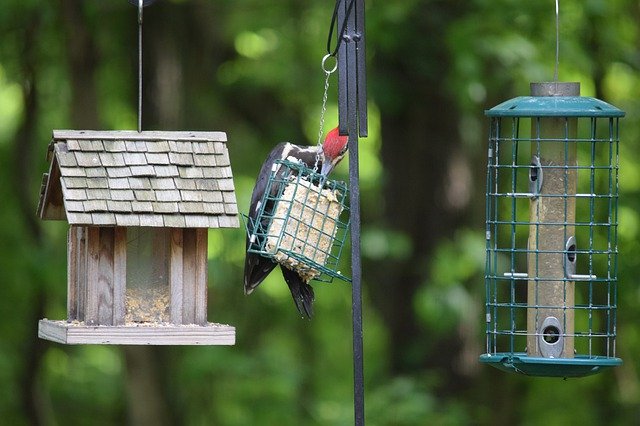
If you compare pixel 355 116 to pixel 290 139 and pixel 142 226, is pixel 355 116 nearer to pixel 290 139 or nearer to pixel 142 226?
pixel 142 226

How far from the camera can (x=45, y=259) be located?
10031 mm

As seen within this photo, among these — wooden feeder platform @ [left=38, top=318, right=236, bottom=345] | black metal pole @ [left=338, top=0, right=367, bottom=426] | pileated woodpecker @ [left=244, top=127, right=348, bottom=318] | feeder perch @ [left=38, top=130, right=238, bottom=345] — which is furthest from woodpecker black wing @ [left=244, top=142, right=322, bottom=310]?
black metal pole @ [left=338, top=0, right=367, bottom=426]

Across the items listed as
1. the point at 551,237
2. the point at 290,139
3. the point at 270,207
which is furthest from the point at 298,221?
the point at 290,139

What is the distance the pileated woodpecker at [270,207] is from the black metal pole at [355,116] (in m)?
0.61

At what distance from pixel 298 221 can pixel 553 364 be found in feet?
3.70

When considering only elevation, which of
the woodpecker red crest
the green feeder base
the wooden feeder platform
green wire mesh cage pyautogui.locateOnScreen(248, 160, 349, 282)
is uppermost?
the woodpecker red crest

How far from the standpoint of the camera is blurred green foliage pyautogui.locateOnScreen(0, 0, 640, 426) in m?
9.17

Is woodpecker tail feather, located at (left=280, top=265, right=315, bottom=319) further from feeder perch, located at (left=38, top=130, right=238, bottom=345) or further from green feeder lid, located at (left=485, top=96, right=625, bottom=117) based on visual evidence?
green feeder lid, located at (left=485, top=96, right=625, bottom=117)

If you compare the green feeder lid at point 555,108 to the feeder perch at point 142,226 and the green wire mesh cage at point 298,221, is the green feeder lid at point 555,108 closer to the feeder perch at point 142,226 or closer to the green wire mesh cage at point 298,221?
the green wire mesh cage at point 298,221

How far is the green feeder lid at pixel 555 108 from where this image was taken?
438cm

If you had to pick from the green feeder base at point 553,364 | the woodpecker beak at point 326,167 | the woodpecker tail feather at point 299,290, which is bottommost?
the green feeder base at point 553,364

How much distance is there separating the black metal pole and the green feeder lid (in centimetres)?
64

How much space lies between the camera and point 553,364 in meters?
4.42

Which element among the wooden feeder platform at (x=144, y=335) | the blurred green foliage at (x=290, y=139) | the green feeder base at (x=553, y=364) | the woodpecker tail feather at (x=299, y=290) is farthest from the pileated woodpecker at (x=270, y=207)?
the blurred green foliage at (x=290, y=139)
